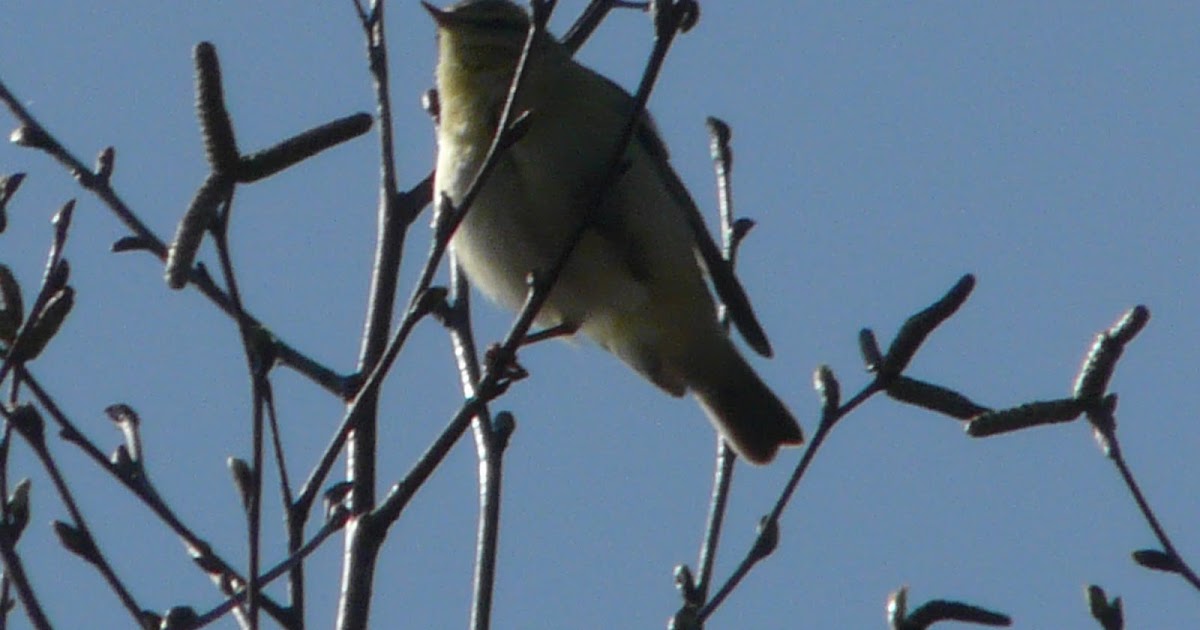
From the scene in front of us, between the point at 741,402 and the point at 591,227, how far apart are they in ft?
3.05

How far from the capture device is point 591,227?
4.08 metres

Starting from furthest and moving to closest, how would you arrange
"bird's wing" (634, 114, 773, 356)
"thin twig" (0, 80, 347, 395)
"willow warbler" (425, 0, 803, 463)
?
"bird's wing" (634, 114, 773, 356) < "willow warbler" (425, 0, 803, 463) < "thin twig" (0, 80, 347, 395)

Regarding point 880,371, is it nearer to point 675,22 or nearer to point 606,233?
point 675,22

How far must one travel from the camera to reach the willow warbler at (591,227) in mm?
4133

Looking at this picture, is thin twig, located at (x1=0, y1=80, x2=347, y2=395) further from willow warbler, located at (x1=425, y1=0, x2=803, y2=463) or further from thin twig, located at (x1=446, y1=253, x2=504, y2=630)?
willow warbler, located at (x1=425, y1=0, x2=803, y2=463)

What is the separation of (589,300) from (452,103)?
0.61 m

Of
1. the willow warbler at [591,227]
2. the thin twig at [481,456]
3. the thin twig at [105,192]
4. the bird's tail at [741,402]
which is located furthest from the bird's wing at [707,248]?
the thin twig at [105,192]

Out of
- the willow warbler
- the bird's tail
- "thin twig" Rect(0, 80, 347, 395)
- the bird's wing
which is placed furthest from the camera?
the bird's tail

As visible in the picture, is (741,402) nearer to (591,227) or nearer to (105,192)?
(591,227)

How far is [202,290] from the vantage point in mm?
2865

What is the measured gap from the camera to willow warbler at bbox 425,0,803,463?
13.6ft

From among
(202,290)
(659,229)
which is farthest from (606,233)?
(202,290)

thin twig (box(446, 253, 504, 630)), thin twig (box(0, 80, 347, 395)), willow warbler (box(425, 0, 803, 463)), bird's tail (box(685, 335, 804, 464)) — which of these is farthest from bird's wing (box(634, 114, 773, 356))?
thin twig (box(0, 80, 347, 395))

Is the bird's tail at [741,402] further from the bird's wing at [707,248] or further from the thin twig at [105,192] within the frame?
the thin twig at [105,192]
